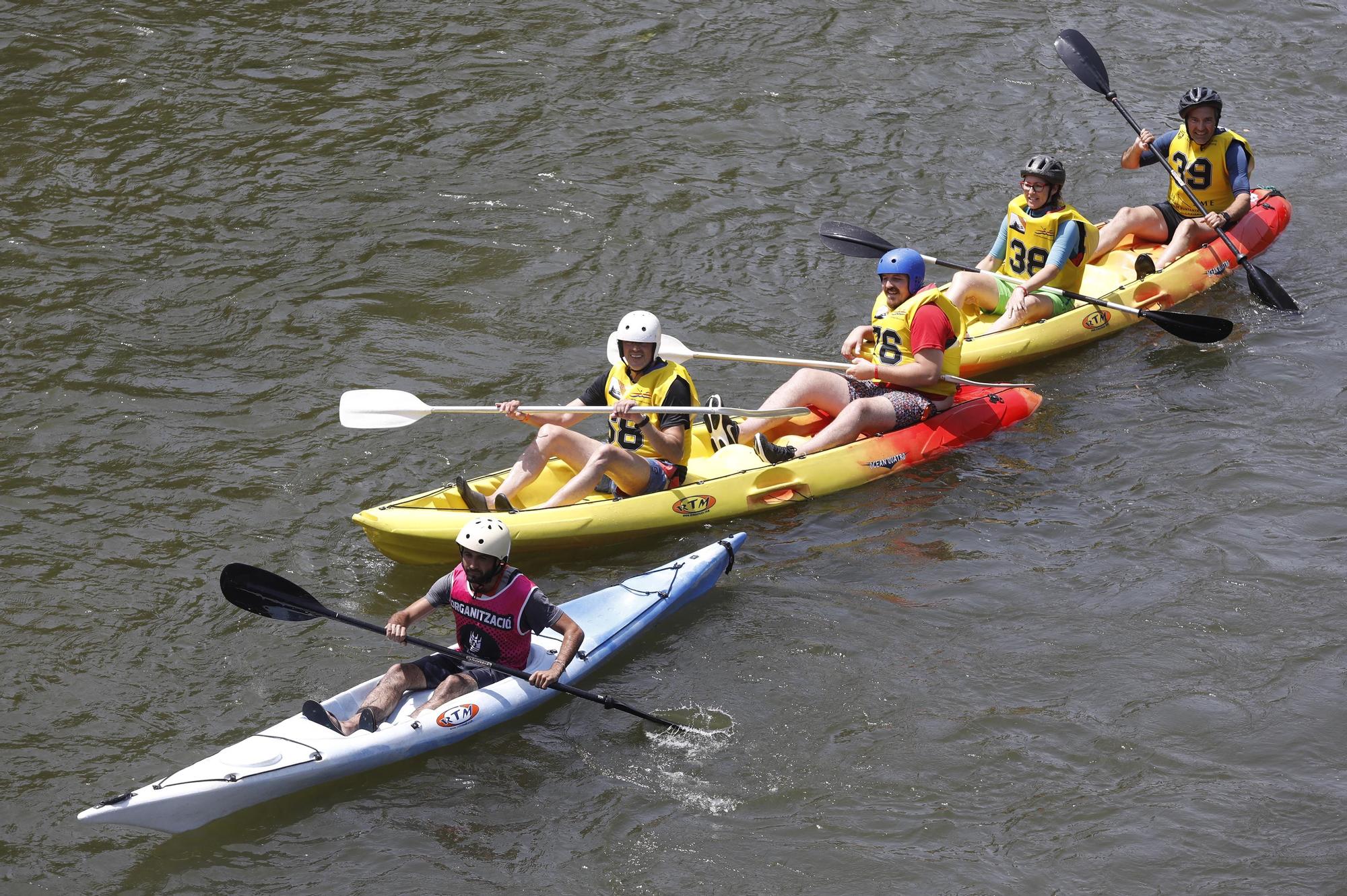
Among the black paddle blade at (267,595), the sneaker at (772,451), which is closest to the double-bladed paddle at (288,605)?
the black paddle blade at (267,595)

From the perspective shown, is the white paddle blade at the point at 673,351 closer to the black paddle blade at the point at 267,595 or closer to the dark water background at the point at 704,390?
the dark water background at the point at 704,390

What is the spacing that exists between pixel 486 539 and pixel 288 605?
105 centimetres

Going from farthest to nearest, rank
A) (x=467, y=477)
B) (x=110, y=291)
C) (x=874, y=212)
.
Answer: (x=874, y=212) < (x=110, y=291) < (x=467, y=477)

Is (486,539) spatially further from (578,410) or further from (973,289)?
(973,289)

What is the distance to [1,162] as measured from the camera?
40.5 ft

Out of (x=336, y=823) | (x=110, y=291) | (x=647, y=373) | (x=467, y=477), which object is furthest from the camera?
(x=110, y=291)

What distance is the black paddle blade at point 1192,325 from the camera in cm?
978

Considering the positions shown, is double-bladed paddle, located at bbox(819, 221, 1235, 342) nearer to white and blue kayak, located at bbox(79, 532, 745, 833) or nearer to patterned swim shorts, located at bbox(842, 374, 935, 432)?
patterned swim shorts, located at bbox(842, 374, 935, 432)

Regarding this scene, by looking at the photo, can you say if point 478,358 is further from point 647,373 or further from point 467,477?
point 647,373

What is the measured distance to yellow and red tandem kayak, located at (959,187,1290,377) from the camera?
9836 millimetres

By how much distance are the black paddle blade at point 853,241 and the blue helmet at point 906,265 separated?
161 centimetres

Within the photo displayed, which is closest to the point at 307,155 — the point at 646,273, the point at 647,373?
the point at 646,273

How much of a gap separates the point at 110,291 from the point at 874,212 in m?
6.29

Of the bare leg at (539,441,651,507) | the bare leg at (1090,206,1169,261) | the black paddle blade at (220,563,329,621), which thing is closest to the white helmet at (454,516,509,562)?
the black paddle blade at (220,563,329,621)
